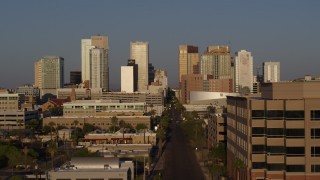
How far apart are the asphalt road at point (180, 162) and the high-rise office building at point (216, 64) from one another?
109179 mm

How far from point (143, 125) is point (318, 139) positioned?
166 feet

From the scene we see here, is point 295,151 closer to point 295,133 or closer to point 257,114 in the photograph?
point 295,133

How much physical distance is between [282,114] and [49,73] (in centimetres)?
16764

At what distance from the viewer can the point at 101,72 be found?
188875 mm

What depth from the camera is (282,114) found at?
3186 centimetres

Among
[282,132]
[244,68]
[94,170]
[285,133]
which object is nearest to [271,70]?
[244,68]

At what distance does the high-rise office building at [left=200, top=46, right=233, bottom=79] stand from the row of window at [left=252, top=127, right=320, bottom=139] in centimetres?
14643

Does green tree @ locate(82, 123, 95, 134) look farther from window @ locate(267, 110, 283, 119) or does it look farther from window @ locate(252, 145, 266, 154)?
window @ locate(267, 110, 283, 119)

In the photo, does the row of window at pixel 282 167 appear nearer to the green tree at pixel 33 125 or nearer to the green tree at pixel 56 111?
the green tree at pixel 33 125

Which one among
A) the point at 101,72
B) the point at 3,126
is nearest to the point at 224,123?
the point at 3,126

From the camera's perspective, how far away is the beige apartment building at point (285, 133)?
3139 cm

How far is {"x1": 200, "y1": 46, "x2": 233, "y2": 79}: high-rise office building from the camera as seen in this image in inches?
7047

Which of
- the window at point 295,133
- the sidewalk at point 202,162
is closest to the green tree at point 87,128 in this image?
the sidewalk at point 202,162

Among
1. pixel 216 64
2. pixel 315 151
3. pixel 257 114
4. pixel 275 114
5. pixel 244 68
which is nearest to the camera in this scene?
pixel 315 151
